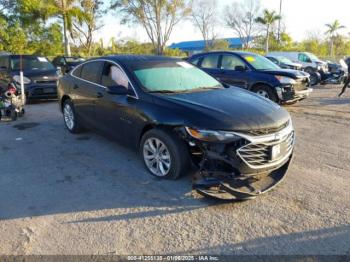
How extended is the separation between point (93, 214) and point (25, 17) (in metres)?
27.8

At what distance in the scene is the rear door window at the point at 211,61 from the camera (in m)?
9.95

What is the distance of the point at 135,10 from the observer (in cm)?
3900

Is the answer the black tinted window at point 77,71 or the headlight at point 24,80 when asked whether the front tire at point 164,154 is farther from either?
the headlight at point 24,80

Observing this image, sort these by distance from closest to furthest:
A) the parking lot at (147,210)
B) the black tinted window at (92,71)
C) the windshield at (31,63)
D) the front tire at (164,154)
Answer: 1. the parking lot at (147,210)
2. the front tire at (164,154)
3. the black tinted window at (92,71)
4. the windshield at (31,63)

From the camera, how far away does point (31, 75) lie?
1034cm

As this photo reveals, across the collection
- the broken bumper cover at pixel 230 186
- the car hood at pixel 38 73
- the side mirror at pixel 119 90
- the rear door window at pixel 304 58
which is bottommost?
the broken bumper cover at pixel 230 186

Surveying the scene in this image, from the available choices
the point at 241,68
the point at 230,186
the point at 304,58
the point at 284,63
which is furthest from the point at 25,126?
the point at 304,58

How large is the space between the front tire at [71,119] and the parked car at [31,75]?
13.5 ft

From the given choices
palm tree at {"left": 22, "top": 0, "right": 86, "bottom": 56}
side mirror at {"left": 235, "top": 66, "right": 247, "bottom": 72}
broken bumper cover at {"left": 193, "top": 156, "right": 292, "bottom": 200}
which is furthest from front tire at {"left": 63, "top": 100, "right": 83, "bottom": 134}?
palm tree at {"left": 22, "top": 0, "right": 86, "bottom": 56}

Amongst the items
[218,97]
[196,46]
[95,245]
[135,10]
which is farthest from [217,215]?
[196,46]

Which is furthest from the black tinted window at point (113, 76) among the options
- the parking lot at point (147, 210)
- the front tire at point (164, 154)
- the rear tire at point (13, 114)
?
the rear tire at point (13, 114)

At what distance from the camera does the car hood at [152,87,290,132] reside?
3.64 m

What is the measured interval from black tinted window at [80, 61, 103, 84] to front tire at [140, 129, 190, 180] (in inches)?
69.1

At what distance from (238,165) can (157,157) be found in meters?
1.15
